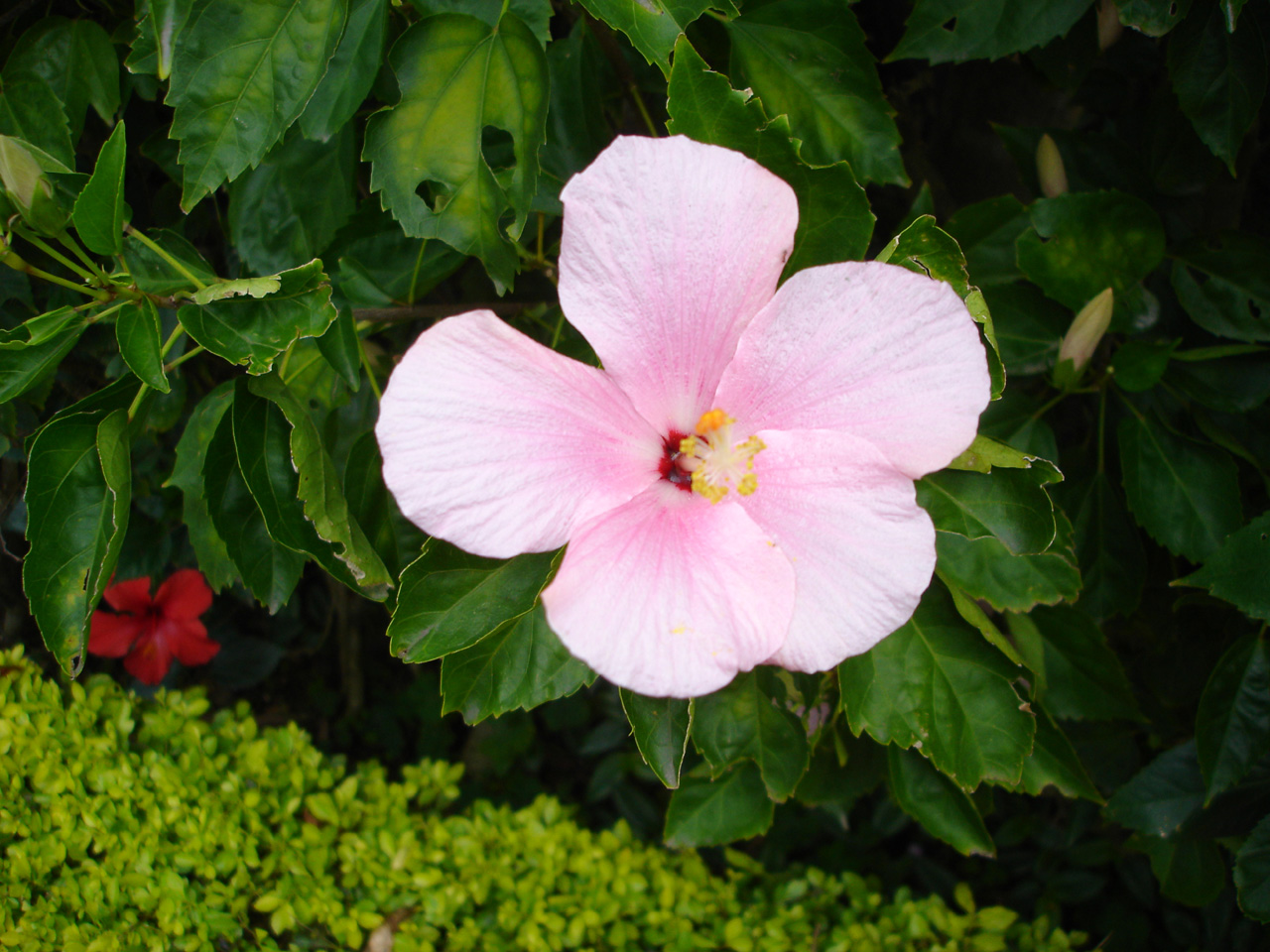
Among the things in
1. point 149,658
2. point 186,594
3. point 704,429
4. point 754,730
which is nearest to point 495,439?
point 704,429

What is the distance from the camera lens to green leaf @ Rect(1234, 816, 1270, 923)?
135 cm

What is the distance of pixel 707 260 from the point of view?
0.77 meters

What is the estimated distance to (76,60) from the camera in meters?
1.25

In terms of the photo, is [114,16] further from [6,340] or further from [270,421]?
[270,421]

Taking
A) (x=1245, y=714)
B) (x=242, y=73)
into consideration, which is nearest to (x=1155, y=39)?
(x=1245, y=714)

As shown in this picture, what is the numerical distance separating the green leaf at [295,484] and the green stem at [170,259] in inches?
4.6

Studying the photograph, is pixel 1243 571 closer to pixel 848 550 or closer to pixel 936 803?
pixel 936 803

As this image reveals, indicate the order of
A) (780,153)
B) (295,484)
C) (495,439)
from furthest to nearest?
(295,484) → (780,153) → (495,439)

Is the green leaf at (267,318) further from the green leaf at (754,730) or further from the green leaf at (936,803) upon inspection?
the green leaf at (936,803)

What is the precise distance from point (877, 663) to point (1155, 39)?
1.25 m

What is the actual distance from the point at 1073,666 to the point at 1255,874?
42 centimetres

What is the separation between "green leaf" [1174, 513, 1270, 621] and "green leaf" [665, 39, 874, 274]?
0.72 metres

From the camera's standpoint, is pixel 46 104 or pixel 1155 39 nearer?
pixel 46 104

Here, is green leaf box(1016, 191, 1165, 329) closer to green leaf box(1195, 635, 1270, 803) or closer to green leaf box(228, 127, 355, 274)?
green leaf box(1195, 635, 1270, 803)
